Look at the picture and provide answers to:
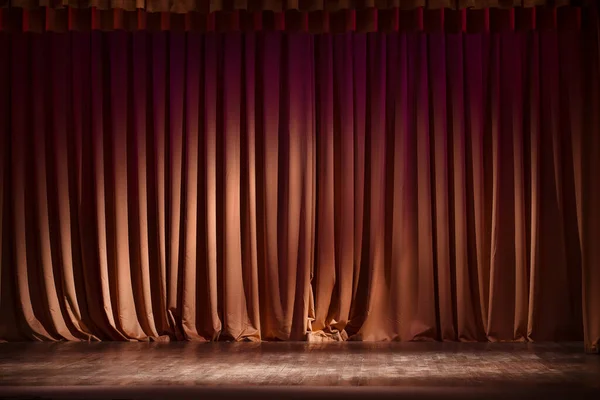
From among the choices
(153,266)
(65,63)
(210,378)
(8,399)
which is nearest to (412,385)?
(210,378)

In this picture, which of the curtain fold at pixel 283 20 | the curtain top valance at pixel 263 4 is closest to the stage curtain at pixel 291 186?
the curtain fold at pixel 283 20

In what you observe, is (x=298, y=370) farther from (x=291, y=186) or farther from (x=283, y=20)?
(x=283, y=20)

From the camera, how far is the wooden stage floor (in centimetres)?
401

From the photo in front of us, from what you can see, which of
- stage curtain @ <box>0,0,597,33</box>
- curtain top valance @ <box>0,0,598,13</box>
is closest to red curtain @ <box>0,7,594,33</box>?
stage curtain @ <box>0,0,597,33</box>

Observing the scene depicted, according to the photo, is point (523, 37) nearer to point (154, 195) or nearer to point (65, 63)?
point (154, 195)

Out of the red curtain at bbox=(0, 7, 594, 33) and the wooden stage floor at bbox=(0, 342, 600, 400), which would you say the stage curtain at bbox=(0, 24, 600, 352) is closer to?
the red curtain at bbox=(0, 7, 594, 33)

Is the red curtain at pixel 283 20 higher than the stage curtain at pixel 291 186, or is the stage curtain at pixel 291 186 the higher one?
the red curtain at pixel 283 20

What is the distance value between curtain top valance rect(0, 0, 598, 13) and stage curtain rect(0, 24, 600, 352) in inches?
11.7

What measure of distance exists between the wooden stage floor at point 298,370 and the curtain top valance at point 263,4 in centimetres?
223

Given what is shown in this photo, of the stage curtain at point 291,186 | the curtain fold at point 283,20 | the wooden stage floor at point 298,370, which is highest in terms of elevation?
the curtain fold at point 283,20

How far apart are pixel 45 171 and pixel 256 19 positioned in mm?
1825

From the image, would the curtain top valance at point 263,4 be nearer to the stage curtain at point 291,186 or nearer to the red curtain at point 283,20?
the red curtain at point 283,20

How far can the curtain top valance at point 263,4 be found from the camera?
235 inches

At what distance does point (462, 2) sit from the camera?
5.98 metres
